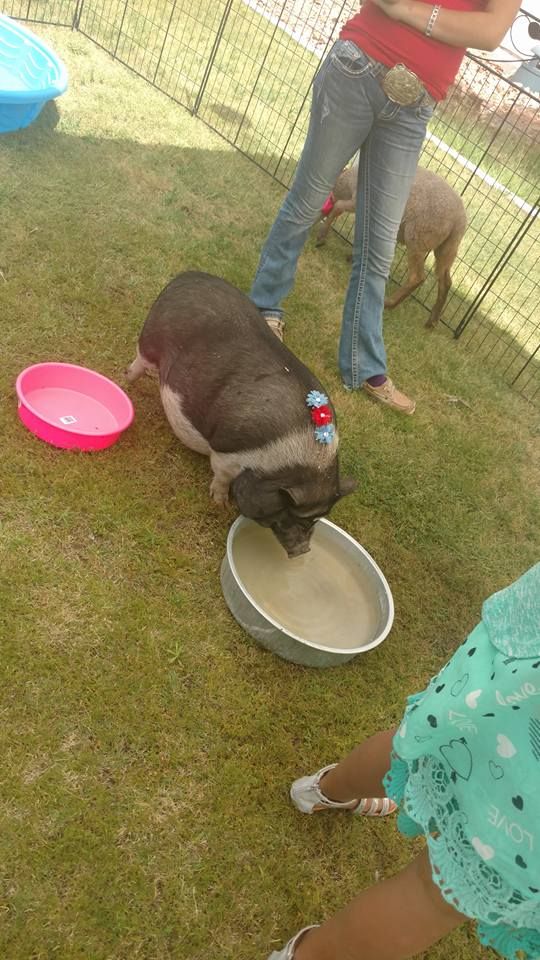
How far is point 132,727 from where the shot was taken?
2805 mm

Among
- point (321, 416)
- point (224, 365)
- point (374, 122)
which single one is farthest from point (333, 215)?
point (321, 416)

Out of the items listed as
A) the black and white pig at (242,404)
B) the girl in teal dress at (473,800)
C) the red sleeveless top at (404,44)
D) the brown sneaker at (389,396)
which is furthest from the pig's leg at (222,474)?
the red sleeveless top at (404,44)

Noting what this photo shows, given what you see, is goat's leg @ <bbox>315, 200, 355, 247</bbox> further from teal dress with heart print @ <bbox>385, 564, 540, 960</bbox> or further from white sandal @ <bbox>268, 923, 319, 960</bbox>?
white sandal @ <bbox>268, 923, 319, 960</bbox>

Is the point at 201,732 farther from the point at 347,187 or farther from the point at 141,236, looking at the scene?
the point at 347,187

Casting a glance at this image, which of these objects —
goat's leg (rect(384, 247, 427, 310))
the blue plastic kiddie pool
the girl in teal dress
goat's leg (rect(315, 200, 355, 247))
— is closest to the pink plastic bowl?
the girl in teal dress

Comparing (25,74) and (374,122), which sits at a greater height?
(374,122)

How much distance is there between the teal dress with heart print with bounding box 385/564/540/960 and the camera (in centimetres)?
161

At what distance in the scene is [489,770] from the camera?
168 cm

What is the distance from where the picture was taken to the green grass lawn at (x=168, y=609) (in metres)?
2.49

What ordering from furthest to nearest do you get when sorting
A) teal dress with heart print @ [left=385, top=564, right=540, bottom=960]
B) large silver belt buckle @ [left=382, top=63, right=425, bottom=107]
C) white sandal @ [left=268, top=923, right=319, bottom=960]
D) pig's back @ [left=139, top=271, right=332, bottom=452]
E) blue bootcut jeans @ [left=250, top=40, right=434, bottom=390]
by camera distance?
blue bootcut jeans @ [left=250, top=40, right=434, bottom=390] → large silver belt buckle @ [left=382, top=63, right=425, bottom=107] → pig's back @ [left=139, top=271, right=332, bottom=452] → white sandal @ [left=268, top=923, right=319, bottom=960] → teal dress with heart print @ [left=385, top=564, right=540, bottom=960]

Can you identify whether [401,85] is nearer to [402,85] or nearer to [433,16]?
[402,85]

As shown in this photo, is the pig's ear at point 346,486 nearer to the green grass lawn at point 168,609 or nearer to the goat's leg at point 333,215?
the green grass lawn at point 168,609

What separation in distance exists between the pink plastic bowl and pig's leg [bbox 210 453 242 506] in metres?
0.43

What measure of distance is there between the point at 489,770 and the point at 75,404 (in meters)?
2.72
